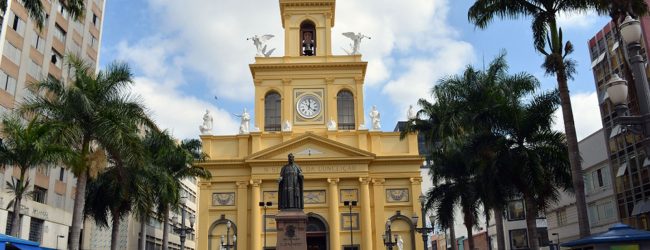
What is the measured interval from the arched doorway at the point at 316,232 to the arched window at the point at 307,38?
13509 millimetres

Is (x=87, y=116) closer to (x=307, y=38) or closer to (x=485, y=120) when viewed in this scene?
(x=485, y=120)

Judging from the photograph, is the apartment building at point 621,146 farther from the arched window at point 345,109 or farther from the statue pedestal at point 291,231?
the statue pedestal at point 291,231

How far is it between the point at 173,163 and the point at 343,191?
12224 mm

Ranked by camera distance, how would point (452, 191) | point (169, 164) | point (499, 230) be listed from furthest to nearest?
point (169, 164) < point (452, 191) < point (499, 230)

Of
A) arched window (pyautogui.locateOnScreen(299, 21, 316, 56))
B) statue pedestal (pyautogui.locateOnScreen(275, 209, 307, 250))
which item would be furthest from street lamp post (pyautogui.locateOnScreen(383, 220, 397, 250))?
arched window (pyautogui.locateOnScreen(299, 21, 316, 56))

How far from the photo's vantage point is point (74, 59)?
75.3 feet

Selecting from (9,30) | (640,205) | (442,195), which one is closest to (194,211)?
(9,30)

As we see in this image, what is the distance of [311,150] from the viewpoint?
4084 centimetres

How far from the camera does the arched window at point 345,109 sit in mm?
43781

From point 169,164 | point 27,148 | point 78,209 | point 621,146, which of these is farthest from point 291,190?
point 621,146

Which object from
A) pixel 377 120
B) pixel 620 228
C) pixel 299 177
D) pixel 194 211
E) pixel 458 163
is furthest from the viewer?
pixel 194 211

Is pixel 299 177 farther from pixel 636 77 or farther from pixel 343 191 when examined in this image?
pixel 343 191

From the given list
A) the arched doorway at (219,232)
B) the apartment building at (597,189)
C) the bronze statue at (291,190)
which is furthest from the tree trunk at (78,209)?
the apartment building at (597,189)

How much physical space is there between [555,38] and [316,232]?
25369 mm
